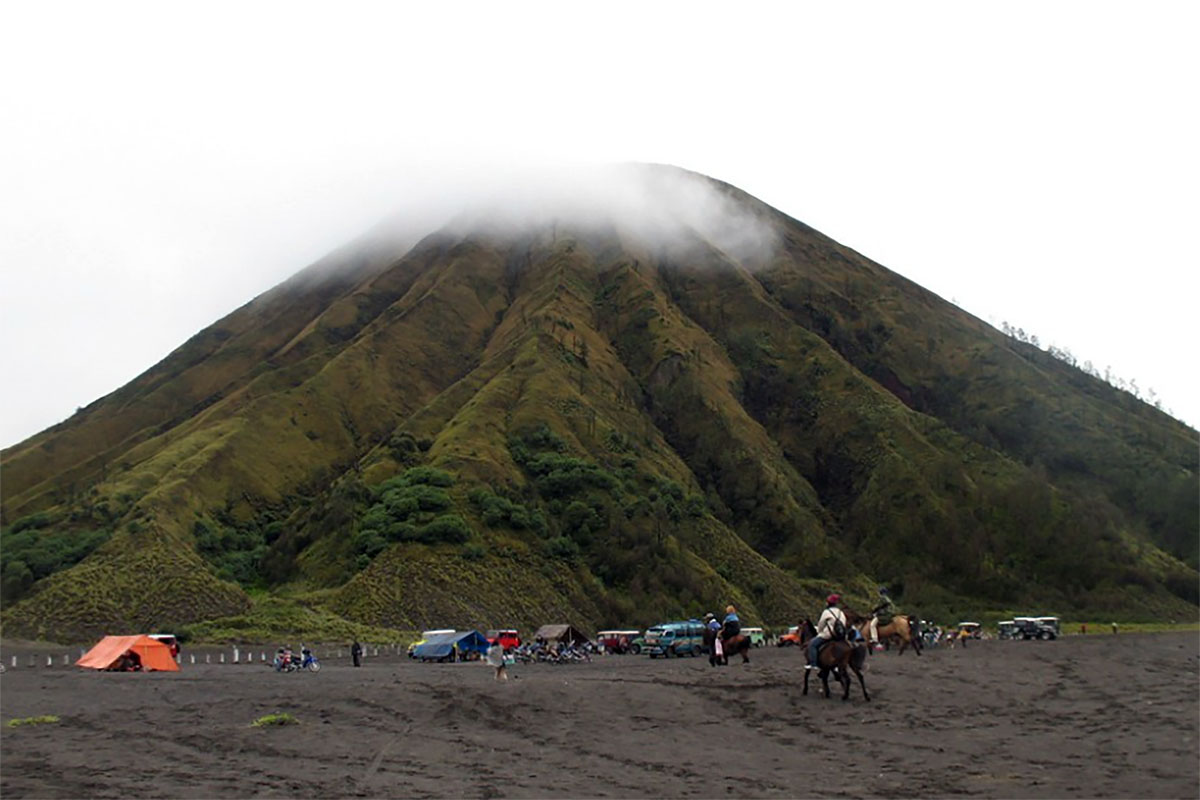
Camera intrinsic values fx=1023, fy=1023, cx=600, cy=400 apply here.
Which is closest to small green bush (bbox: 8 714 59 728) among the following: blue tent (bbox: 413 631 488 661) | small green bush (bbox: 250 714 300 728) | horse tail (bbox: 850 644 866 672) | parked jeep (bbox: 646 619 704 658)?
small green bush (bbox: 250 714 300 728)

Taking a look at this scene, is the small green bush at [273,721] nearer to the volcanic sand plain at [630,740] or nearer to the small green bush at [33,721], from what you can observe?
the volcanic sand plain at [630,740]

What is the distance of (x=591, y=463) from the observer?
337ft

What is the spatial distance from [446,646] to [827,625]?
38185 mm

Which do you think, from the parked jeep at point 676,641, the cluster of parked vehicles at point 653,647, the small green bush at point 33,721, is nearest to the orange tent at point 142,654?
the cluster of parked vehicles at point 653,647

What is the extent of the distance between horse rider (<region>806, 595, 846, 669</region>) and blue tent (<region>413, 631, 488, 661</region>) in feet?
120

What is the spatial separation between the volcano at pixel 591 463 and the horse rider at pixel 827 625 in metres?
53.9

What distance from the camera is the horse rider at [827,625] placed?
851 inches

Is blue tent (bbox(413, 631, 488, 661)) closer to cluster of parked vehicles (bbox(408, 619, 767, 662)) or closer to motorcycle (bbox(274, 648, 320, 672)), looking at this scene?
cluster of parked vehicles (bbox(408, 619, 767, 662))

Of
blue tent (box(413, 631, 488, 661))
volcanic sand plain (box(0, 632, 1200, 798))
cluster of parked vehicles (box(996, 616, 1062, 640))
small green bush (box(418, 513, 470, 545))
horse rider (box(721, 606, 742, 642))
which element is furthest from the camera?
small green bush (box(418, 513, 470, 545))

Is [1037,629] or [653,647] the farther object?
[1037,629]

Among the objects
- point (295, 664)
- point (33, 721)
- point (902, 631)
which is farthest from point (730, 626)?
point (295, 664)

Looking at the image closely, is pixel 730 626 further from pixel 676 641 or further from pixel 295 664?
pixel 295 664

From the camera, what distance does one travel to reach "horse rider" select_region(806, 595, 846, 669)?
2162 cm

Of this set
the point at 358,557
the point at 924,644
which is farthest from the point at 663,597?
the point at 924,644
